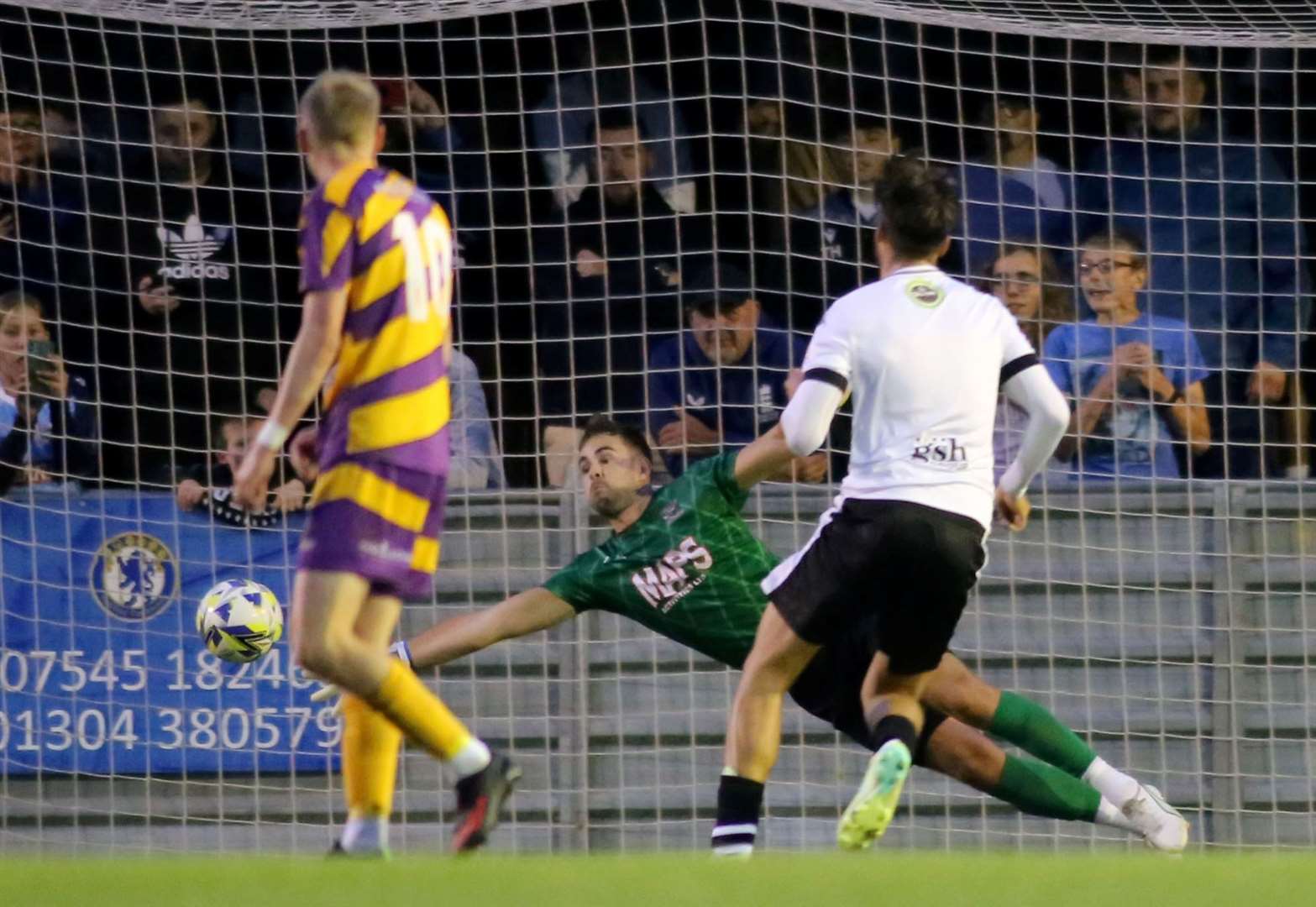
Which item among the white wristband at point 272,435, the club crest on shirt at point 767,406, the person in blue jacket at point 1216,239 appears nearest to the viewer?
the white wristband at point 272,435

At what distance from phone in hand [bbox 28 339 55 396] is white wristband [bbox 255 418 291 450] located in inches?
148

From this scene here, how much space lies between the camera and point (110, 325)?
871cm

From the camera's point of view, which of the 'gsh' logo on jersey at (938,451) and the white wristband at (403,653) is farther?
the white wristband at (403,653)

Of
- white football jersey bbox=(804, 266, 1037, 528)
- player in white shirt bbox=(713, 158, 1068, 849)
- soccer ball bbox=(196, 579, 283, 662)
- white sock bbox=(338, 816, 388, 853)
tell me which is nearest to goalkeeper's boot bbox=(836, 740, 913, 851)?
player in white shirt bbox=(713, 158, 1068, 849)

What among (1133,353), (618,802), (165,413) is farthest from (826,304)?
(165,413)

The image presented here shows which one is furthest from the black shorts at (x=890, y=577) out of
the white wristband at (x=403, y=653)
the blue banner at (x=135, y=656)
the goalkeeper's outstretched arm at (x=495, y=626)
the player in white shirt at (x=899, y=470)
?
the blue banner at (x=135, y=656)

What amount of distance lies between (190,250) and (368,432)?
167 inches

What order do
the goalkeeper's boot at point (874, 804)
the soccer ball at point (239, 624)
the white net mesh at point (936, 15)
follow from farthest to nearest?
the white net mesh at point (936, 15) → the soccer ball at point (239, 624) → the goalkeeper's boot at point (874, 804)

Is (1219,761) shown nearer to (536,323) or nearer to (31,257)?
(536,323)

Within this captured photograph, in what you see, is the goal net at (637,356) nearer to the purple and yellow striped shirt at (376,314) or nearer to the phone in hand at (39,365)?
the phone in hand at (39,365)

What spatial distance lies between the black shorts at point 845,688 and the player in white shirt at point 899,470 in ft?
1.66

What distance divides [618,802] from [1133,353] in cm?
249

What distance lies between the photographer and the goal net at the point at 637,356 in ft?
26.0

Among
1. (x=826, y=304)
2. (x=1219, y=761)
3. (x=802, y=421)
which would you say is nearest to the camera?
(x=802, y=421)
